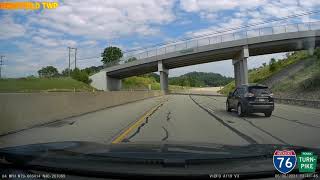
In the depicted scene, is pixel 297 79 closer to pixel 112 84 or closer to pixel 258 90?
pixel 258 90

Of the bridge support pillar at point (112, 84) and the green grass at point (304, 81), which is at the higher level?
the bridge support pillar at point (112, 84)

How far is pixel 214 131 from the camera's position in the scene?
48.9 feet

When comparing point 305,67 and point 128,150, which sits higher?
→ point 305,67

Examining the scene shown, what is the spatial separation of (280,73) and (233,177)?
2769 inches

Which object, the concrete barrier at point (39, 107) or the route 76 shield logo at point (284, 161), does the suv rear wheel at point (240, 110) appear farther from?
the route 76 shield logo at point (284, 161)

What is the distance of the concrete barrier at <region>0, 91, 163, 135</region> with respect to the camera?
13.9 metres

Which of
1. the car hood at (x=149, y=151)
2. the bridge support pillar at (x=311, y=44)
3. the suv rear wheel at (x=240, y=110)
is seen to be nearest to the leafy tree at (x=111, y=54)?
the bridge support pillar at (x=311, y=44)

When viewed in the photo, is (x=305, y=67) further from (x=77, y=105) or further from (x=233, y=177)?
(x=233, y=177)

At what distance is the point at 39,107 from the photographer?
668 inches

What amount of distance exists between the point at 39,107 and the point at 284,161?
1362 cm

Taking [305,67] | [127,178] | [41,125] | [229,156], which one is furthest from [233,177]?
[305,67]

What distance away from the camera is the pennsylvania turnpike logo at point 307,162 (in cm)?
484

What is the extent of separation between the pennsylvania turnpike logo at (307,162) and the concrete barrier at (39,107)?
10541 millimetres

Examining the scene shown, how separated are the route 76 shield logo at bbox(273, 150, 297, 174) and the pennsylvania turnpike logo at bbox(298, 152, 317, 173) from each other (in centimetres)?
7
